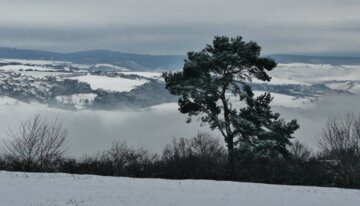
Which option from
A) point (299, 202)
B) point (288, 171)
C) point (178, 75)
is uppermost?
point (178, 75)

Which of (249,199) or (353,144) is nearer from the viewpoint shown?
(249,199)

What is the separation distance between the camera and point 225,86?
137ft

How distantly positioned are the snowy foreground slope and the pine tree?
420 inches

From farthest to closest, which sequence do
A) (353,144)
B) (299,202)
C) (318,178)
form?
(353,144)
(318,178)
(299,202)

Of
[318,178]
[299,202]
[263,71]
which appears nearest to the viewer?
[299,202]

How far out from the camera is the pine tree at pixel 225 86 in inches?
1631

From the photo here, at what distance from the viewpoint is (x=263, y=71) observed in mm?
42281

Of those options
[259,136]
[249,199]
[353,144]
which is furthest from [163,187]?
[353,144]

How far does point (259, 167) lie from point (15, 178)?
2342 cm

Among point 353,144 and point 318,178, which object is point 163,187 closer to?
point 318,178

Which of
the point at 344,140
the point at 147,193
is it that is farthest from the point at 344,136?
the point at 147,193

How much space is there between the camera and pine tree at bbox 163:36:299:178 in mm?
41438

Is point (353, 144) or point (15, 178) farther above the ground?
point (353, 144)

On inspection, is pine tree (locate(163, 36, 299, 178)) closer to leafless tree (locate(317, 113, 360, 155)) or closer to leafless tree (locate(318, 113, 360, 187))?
leafless tree (locate(318, 113, 360, 187))
